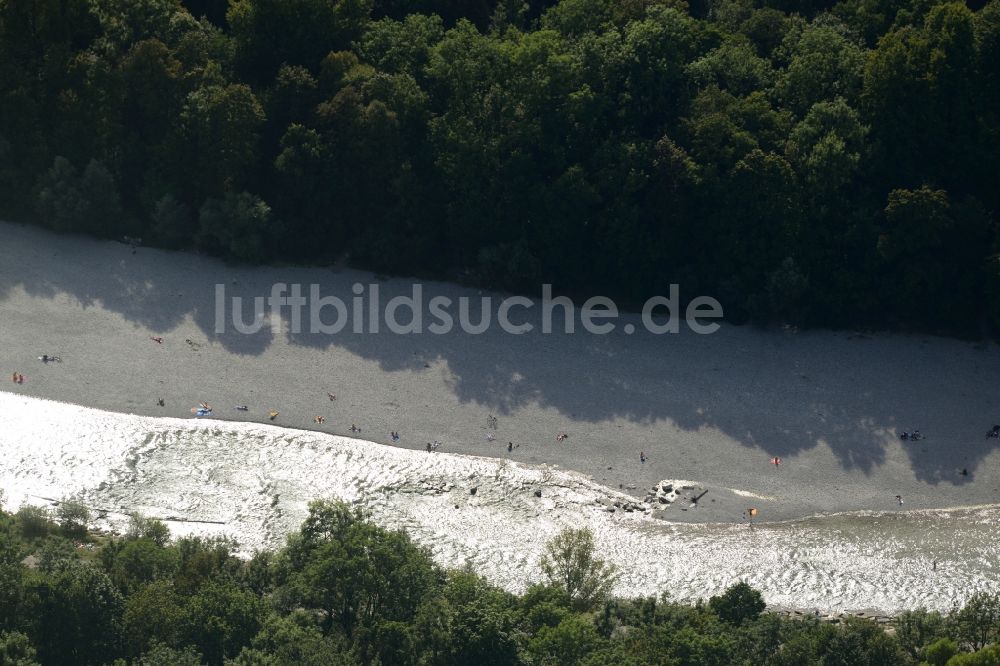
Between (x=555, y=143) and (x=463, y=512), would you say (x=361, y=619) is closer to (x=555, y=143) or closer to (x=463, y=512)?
(x=463, y=512)

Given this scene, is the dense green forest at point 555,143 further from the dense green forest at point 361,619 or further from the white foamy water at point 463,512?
the dense green forest at point 361,619

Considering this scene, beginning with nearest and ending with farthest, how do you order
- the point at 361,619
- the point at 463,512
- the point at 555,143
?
the point at 361,619
the point at 463,512
the point at 555,143

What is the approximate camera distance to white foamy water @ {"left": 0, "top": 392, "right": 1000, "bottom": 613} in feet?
263

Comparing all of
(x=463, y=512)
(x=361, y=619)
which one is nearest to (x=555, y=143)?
(x=463, y=512)

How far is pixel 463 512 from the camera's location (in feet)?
273

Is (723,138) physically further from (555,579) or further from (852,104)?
(555,579)

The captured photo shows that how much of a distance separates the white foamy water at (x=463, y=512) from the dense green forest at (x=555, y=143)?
12932 millimetres

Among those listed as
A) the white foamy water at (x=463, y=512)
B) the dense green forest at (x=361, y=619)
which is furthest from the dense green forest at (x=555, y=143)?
the dense green forest at (x=361, y=619)

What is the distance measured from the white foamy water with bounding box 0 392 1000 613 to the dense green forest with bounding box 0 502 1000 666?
352 centimetres

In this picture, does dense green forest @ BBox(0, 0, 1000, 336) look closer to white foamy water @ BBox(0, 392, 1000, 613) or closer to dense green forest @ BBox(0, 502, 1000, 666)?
white foamy water @ BBox(0, 392, 1000, 613)

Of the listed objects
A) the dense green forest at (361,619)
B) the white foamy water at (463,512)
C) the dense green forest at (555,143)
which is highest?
the dense green forest at (555,143)

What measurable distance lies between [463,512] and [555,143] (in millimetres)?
20741

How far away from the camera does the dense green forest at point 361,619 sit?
7025 cm

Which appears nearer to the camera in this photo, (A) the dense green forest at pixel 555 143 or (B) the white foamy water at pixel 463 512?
(B) the white foamy water at pixel 463 512
